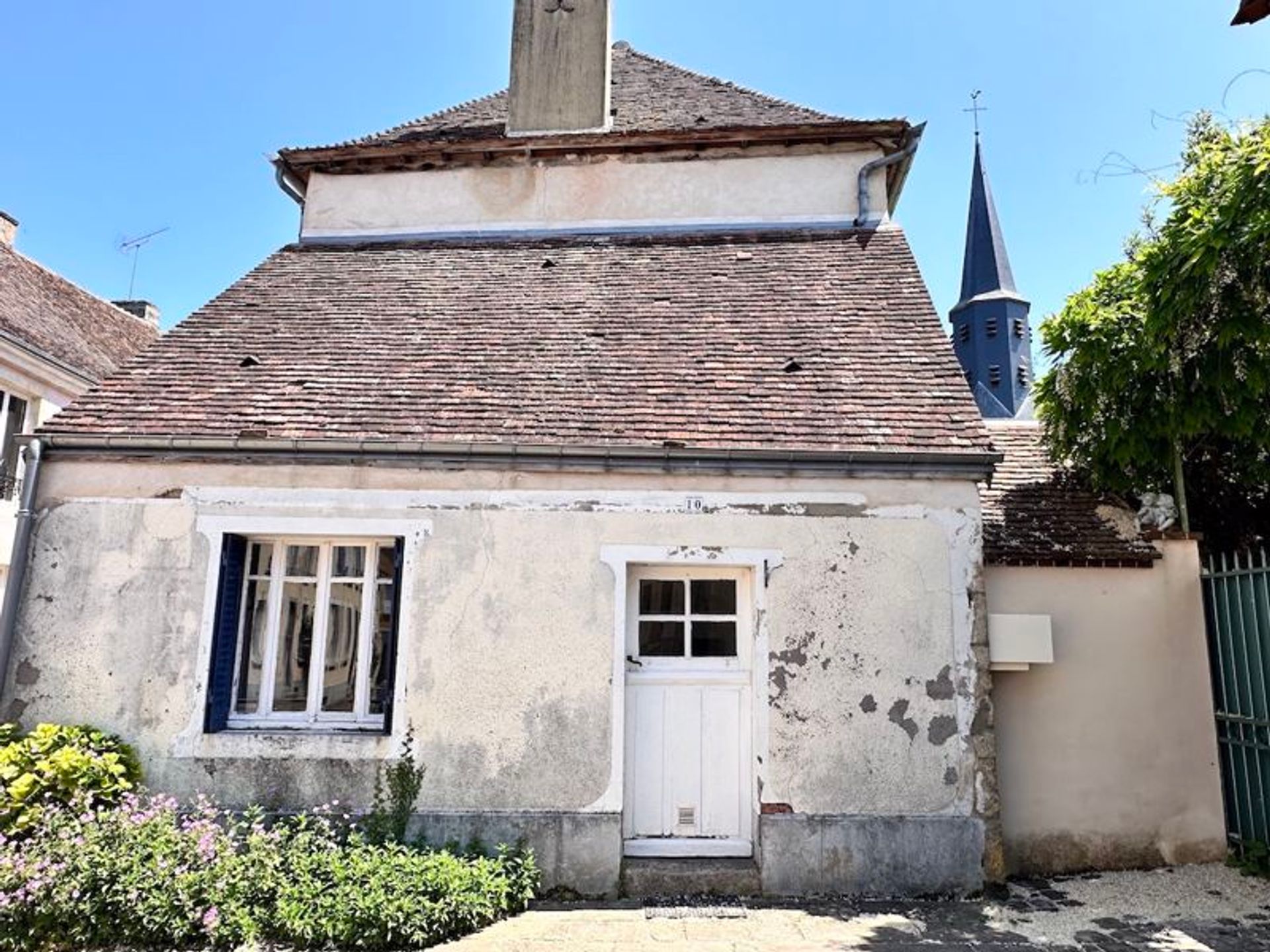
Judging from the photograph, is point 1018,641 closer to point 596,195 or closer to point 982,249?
point 596,195

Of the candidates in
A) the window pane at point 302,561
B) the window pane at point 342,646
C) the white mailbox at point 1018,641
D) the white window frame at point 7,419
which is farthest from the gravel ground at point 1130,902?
the white window frame at point 7,419

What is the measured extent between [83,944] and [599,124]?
9343 mm

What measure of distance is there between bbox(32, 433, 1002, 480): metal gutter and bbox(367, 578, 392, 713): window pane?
1061 millimetres

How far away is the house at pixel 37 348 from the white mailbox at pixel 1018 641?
31.4 feet

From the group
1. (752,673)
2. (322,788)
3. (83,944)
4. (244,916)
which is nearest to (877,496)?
(752,673)

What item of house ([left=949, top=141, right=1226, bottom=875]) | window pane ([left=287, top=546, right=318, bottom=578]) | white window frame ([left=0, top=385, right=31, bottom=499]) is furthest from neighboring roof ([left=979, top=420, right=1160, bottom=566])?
white window frame ([left=0, top=385, right=31, bottom=499])

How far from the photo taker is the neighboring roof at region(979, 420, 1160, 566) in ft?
21.9

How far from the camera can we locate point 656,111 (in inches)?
416

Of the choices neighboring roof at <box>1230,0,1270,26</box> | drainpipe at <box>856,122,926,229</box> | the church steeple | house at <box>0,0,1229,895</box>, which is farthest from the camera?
the church steeple

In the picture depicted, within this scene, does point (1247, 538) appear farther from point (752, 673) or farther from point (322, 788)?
point (322, 788)

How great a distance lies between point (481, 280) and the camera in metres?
8.95

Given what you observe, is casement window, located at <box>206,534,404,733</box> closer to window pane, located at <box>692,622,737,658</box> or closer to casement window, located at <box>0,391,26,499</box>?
window pane, located at <box>692,622,737,658</box>

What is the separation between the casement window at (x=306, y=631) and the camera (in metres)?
6.31

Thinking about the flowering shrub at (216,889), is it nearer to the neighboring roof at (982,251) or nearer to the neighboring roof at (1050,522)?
the neighboring roof at (1050,522)
